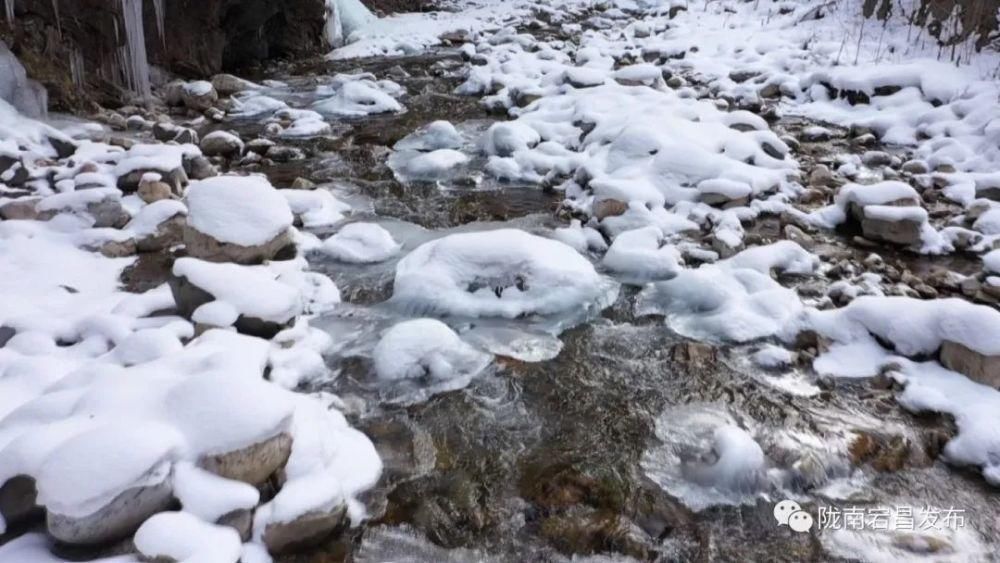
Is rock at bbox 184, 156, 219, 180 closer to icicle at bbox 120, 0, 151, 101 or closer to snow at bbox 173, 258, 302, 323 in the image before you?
snow at bbox 173, 258, 302, 323

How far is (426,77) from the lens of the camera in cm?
1012

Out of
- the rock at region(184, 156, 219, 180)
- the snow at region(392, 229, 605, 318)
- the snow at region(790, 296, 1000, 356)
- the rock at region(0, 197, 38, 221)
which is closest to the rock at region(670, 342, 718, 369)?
the snow at region(790, 296, 1000, 356)

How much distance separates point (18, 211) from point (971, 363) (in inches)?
229

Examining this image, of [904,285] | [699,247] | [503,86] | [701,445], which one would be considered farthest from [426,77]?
[701,445]

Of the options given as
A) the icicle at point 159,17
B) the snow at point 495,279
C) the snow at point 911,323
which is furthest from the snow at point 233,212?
the icicle at point 159,17

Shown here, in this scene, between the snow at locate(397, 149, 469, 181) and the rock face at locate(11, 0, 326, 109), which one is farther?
the rock face at locate(11, 0, 326, 109)

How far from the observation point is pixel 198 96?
26.0 ft

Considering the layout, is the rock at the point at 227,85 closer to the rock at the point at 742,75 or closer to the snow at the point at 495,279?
the snow at the point at 495,279

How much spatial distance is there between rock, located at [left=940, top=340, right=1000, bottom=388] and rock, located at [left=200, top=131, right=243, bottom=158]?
19.4 ft

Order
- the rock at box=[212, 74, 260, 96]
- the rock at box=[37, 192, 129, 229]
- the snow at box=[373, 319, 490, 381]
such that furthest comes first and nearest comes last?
the rock at box=[212, 74, 260, 96], the rock at box=[37, 192, 129, 229], the snow at box=[373, 319, 490, 381]

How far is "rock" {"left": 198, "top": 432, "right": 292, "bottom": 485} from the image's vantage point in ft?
7.50

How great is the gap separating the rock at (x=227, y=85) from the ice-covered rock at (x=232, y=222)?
5113mm

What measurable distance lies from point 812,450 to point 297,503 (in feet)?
6.91

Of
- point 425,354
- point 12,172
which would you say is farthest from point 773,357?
point 12,172
